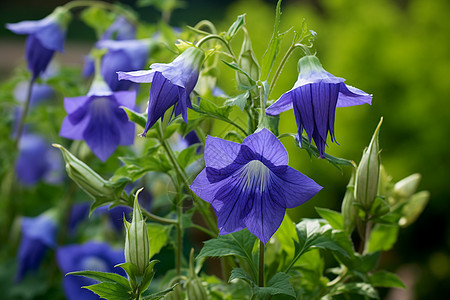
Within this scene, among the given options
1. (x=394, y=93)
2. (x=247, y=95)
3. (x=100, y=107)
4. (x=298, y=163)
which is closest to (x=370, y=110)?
(x=394, y=93)

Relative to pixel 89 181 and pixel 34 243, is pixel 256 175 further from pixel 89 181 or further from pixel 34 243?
pixel 34 243

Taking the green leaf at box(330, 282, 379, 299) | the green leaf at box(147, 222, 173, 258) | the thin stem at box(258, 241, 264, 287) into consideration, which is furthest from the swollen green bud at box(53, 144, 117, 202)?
the green leaf at box(330, 282, 379, 299)

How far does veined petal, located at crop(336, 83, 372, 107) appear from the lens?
504 mm

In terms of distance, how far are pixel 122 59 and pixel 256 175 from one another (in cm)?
41

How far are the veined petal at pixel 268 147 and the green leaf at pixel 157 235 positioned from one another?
0.73ft

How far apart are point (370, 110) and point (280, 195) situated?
2309 millimetres

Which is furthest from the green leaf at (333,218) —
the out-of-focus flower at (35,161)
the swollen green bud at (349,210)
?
the out-of-focus flower at (35,161)

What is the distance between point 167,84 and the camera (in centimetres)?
50

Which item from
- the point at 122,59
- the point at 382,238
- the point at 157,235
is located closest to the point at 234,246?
the point at 157,235

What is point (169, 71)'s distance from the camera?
1.64 ft

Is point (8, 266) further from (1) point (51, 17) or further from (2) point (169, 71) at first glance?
(2) point (169, 71)

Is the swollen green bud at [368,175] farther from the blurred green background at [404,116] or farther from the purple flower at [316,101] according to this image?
the blurred green background at [404,116]

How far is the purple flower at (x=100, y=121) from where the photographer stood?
73cm

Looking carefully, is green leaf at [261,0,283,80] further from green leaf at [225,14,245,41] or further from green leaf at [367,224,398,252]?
green leaf at [367,224,398,252]
